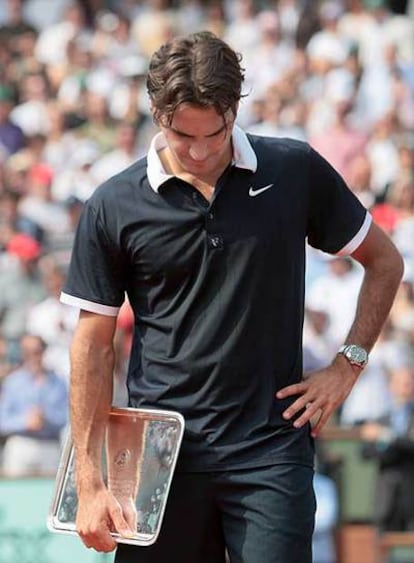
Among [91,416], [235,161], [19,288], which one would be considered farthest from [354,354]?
[19,288]

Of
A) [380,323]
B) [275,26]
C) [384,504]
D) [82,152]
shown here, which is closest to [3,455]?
[384,504]

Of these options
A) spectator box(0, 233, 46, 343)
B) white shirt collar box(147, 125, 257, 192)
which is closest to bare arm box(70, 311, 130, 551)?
white shirt collar box(147, 125, 257, 192)

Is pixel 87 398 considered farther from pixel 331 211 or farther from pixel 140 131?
pixel 140 131

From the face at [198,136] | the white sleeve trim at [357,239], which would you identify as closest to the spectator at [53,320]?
the white sleeve trim at [357,239]

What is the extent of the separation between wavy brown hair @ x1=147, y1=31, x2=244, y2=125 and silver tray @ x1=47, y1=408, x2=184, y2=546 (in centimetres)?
89

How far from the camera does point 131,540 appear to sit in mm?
4312

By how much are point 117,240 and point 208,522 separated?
34.0 inches

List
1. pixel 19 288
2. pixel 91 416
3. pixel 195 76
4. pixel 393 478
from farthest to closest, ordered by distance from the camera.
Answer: pixel 19 288 < pixel 393 478 < pixel 91 416 < pixel 195 76

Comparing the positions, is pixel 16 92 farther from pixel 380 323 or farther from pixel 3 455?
pixel 380 323

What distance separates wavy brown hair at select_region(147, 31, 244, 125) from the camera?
4035 millimetres

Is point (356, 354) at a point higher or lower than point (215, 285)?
lower

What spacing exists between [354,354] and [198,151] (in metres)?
0.88

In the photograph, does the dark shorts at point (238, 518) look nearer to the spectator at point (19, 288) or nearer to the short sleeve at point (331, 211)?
the short sleeve at point (331, 211)

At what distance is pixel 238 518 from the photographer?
170 inches
